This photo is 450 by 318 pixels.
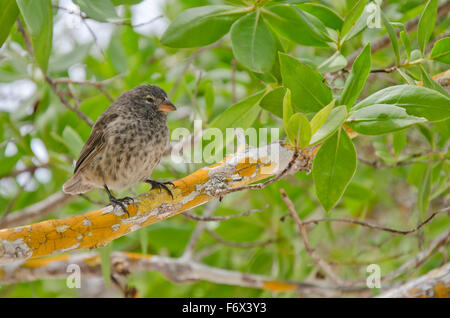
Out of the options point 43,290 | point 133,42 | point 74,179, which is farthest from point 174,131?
point 43,290

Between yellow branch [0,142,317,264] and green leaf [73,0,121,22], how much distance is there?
0.71 meters

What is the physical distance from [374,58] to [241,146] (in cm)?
145

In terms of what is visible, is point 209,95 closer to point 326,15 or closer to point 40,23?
point 326,15

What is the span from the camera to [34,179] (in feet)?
12.7

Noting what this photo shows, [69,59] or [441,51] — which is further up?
[69,59]

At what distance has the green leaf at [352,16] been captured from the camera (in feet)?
5.79

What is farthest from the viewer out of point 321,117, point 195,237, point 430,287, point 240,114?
point 195,237

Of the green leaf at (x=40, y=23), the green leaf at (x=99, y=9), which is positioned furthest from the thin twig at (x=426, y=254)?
the green leaf at (x=40, y=23)

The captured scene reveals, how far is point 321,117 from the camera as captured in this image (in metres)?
1.57

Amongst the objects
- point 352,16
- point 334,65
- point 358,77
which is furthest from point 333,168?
point 352,16

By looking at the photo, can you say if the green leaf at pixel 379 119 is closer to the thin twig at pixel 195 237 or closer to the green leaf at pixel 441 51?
the green leaf at pixel 441 51

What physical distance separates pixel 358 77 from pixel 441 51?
16.3 inches

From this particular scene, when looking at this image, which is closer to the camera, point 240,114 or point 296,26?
point 296,26
